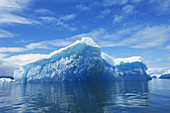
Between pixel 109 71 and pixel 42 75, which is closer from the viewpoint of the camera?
pixel 42 75

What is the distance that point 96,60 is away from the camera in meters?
54.5

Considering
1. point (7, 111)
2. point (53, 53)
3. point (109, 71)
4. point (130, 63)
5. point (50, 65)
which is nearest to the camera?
point (7, 111)

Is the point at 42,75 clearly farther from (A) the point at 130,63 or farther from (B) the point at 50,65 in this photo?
(A) the point at 130,63

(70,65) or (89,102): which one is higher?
(70,65)

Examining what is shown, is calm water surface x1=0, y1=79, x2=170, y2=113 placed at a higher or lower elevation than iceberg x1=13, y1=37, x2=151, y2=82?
lower

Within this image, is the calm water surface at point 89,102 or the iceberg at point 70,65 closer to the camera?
the calm water surface at point 89,102

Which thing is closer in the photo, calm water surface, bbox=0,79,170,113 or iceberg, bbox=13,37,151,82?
calm water surface, bbox=0,79,170,113

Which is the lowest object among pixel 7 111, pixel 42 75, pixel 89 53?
pixel 7 111

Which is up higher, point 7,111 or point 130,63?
point 130,63

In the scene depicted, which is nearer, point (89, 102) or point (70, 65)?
point (89, 102)

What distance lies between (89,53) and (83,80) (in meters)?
13.5

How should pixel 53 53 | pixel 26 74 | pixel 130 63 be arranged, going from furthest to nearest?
pixel 130 63, pixel 26 74, pixel 53 53

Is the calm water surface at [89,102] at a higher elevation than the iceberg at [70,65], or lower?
lower

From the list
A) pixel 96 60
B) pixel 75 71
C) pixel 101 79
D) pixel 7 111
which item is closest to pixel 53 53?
pixel 75 71
